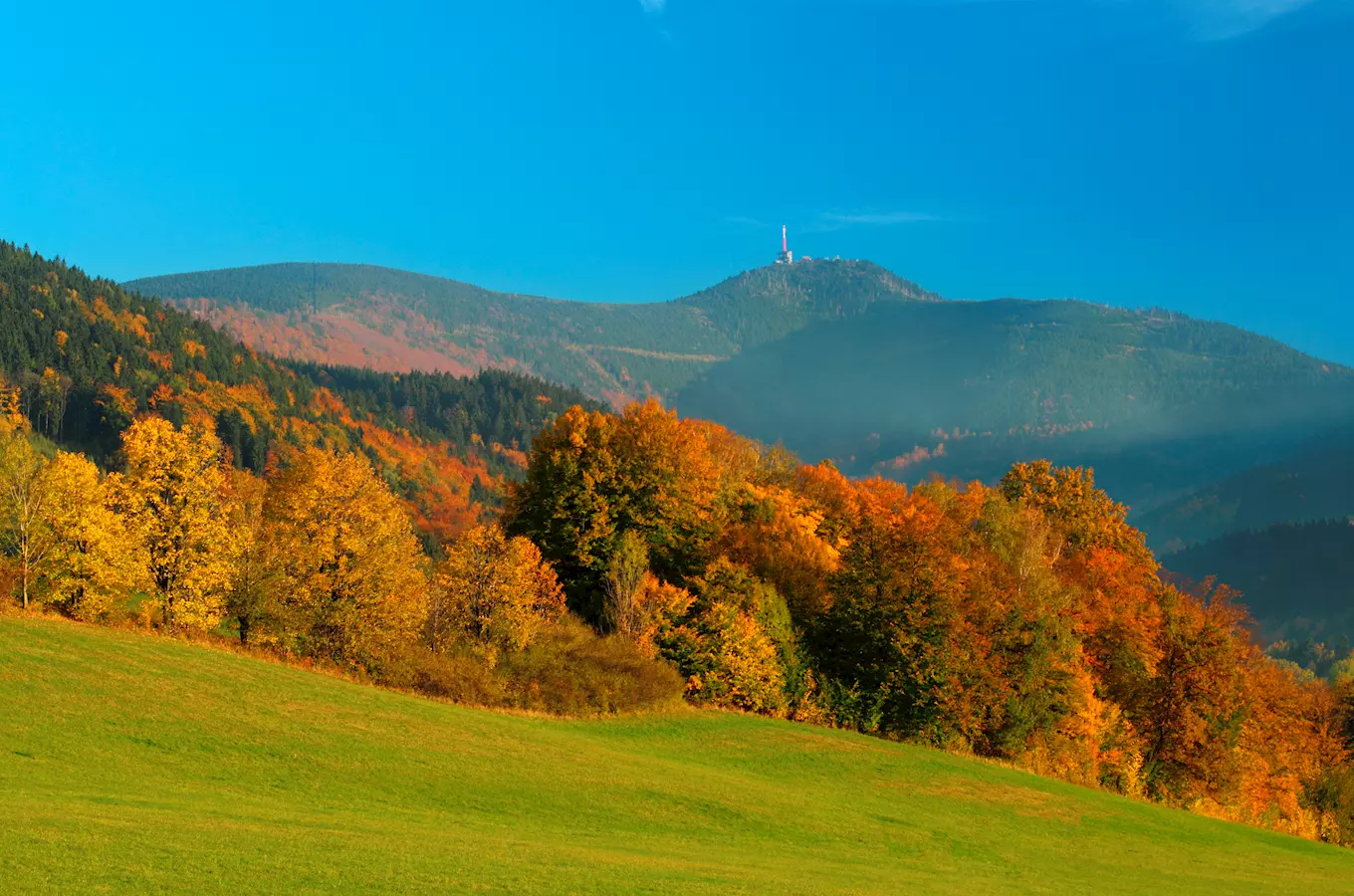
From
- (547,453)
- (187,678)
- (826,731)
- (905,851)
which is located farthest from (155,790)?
(547,453)

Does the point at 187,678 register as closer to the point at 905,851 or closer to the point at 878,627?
the point at 905,851

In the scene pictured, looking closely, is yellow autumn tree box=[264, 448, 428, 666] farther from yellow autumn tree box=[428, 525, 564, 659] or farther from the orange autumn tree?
the orange autumn tree

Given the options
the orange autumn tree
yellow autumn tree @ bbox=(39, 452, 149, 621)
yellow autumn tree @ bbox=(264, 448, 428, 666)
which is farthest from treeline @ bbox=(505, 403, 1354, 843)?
yellow autumn tree @ bbox=(39, 452, 149, 621)

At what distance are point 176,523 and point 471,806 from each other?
32087mm

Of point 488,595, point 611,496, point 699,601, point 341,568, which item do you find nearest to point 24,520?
point 341,568

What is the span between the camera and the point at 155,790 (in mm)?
29797

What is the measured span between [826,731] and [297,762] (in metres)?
37.3

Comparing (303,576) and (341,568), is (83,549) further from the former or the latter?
(341,568)

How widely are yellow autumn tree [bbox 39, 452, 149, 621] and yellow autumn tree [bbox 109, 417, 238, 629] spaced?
1250 millimetres

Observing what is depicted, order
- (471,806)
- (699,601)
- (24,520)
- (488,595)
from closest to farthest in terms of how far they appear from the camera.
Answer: (471,806), (24,520), (488,595), (699,601)

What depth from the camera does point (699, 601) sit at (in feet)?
241

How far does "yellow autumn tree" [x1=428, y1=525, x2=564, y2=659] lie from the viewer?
62500 mm

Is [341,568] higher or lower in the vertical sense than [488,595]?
higher

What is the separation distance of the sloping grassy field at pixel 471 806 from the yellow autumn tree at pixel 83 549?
6497 millimetres
